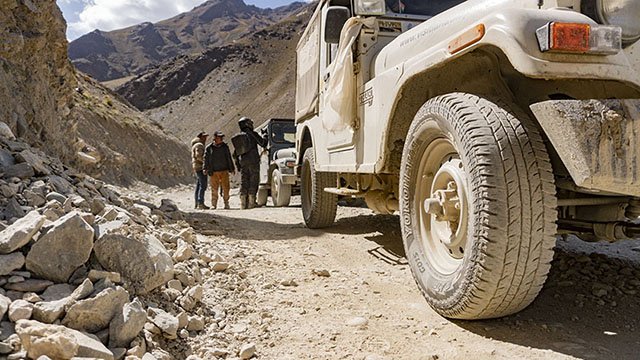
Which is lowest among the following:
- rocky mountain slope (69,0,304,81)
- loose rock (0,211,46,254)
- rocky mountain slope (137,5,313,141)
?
A: loose rock (0,211,46,254)

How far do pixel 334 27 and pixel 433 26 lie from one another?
1.52 meters

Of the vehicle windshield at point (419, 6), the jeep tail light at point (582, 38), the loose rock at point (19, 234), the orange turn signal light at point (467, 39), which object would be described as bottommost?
the loose rock at point (19, 234)

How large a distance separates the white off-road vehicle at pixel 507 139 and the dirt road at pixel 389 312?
0.59 feet

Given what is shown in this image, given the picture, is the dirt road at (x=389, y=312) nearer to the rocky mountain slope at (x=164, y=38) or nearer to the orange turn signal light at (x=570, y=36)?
the orange turn signal light at (x=570, y=36)

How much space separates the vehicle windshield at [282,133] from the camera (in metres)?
11.5

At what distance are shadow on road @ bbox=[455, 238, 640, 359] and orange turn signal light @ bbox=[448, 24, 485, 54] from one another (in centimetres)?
134

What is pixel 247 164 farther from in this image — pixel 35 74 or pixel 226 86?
pixel 226 86

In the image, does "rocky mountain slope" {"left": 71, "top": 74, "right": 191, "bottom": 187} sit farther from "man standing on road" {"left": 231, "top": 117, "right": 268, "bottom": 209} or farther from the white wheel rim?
the white wheel rim

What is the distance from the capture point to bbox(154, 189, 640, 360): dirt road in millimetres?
2076

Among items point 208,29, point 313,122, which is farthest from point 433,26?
point 208,29

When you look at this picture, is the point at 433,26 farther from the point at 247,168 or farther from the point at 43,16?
the point at 247,168

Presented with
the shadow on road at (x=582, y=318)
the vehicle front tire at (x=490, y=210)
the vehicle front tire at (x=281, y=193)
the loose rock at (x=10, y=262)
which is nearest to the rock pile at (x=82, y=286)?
the loose rock at (x=10, y=262)

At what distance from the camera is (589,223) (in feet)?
7.97

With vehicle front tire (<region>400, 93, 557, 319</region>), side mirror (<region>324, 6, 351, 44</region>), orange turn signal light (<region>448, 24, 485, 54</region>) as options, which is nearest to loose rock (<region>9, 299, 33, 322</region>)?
vehicle front tire (<region>400, 93, 557, 319</region>)
